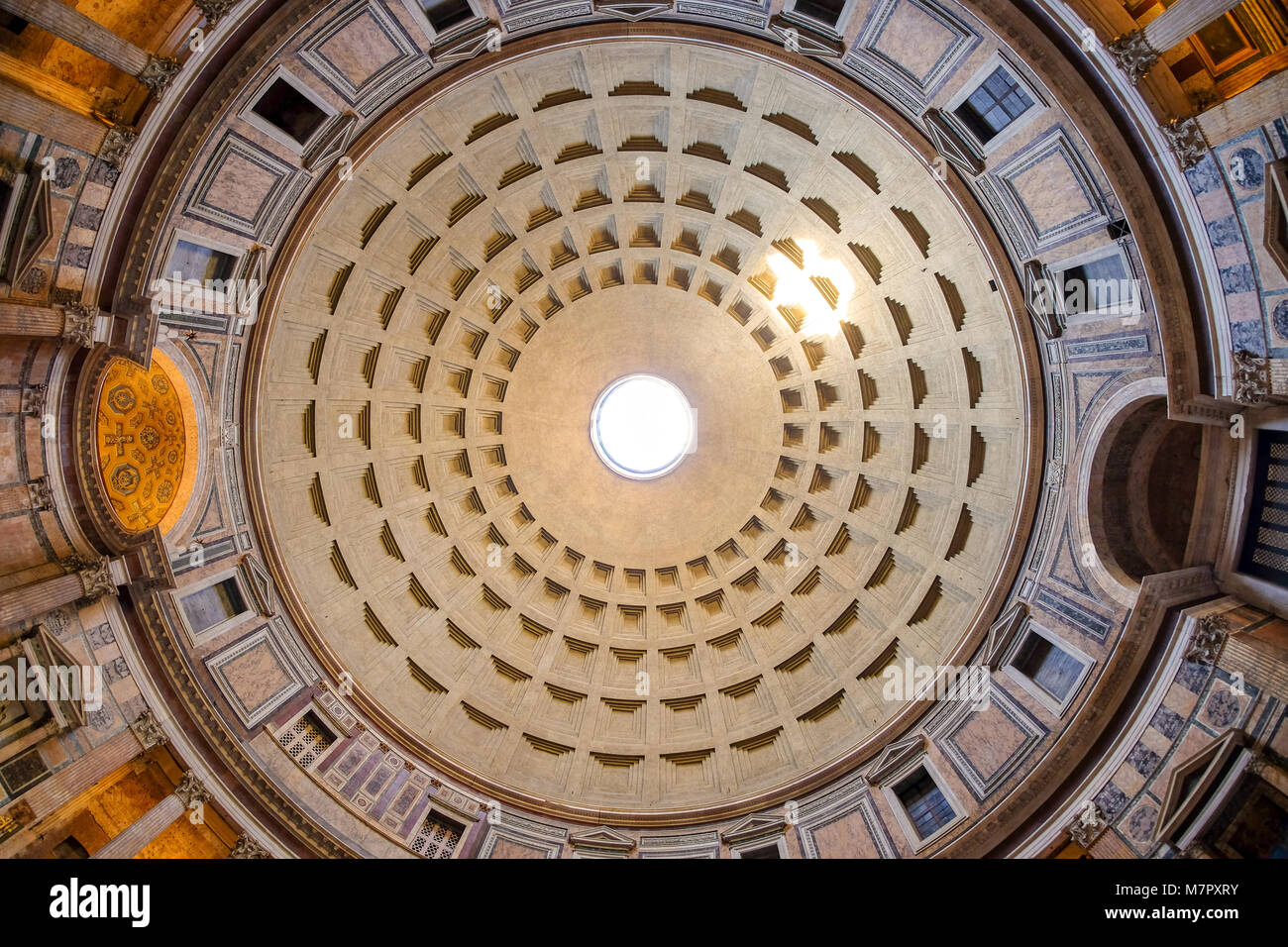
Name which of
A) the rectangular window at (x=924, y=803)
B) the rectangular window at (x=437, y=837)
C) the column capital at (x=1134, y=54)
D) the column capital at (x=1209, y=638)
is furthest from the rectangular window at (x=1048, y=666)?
the rectangular window at (x=437, y=837)

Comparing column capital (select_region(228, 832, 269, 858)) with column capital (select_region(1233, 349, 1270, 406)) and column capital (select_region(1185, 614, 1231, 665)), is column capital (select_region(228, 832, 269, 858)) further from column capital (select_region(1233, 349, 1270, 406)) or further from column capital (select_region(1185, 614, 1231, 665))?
column capital (select_region(1233, 349, 1270, 406))

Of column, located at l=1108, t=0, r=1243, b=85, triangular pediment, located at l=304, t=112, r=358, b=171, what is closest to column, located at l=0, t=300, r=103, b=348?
column, located at l=1108, t=0, r=1243, b=85

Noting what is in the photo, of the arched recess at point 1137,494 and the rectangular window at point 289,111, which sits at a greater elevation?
the rectangular window at point 289,111

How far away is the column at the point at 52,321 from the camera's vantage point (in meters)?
15.5

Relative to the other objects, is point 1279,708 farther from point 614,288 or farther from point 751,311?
point 614,288

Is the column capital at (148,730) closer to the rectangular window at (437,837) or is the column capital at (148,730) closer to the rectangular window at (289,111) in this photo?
the rectangular window at (437,837)

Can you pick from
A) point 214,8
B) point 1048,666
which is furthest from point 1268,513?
point 214,8

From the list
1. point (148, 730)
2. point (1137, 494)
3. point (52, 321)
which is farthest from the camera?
point (1137, 494)

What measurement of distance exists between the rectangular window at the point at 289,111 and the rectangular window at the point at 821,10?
13.5 meters

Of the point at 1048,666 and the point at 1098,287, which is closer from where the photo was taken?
the point at 1098,287

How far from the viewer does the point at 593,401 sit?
107 feet

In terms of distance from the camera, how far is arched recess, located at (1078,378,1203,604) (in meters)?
20.5

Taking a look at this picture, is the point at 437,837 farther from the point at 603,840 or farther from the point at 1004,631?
the point at 1004,631

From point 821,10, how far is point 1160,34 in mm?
8255
